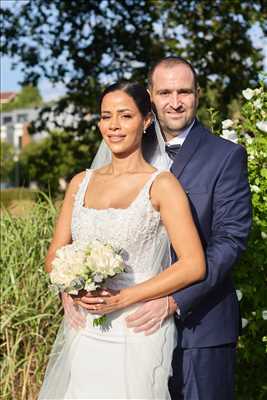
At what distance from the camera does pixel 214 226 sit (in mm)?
3814

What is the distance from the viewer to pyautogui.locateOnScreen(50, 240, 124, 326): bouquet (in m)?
3.36

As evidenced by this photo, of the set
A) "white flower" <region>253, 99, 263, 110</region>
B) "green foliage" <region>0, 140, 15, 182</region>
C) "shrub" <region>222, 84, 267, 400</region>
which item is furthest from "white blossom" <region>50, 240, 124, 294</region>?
"green foliage" <region>0, 140, 15, 182</region>

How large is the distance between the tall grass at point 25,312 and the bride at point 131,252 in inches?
91.7

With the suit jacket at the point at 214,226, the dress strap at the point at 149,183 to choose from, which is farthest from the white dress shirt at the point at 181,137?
the dress strap at the point at 149,183

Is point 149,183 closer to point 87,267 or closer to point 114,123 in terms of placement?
point 114,123

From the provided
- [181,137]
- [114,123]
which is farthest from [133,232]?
[181,137]

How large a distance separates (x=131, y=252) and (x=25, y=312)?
2758mm

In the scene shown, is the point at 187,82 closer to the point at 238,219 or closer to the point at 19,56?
the point at 238,219

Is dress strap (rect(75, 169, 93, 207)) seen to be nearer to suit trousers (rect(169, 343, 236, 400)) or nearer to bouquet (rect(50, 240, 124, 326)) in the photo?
bouquet (rect(50, 240, 124, 326))

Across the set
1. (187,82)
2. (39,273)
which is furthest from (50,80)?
(187,82)

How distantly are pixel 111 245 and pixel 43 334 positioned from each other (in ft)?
9.78

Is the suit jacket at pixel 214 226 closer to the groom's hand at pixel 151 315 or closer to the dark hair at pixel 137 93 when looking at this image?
the groom's hand at pixel 151 315

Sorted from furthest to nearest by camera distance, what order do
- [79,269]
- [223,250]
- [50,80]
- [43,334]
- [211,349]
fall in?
[50,80] → [43,334] → [211,349] → [223,250] → [79,269]

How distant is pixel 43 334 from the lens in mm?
6250
